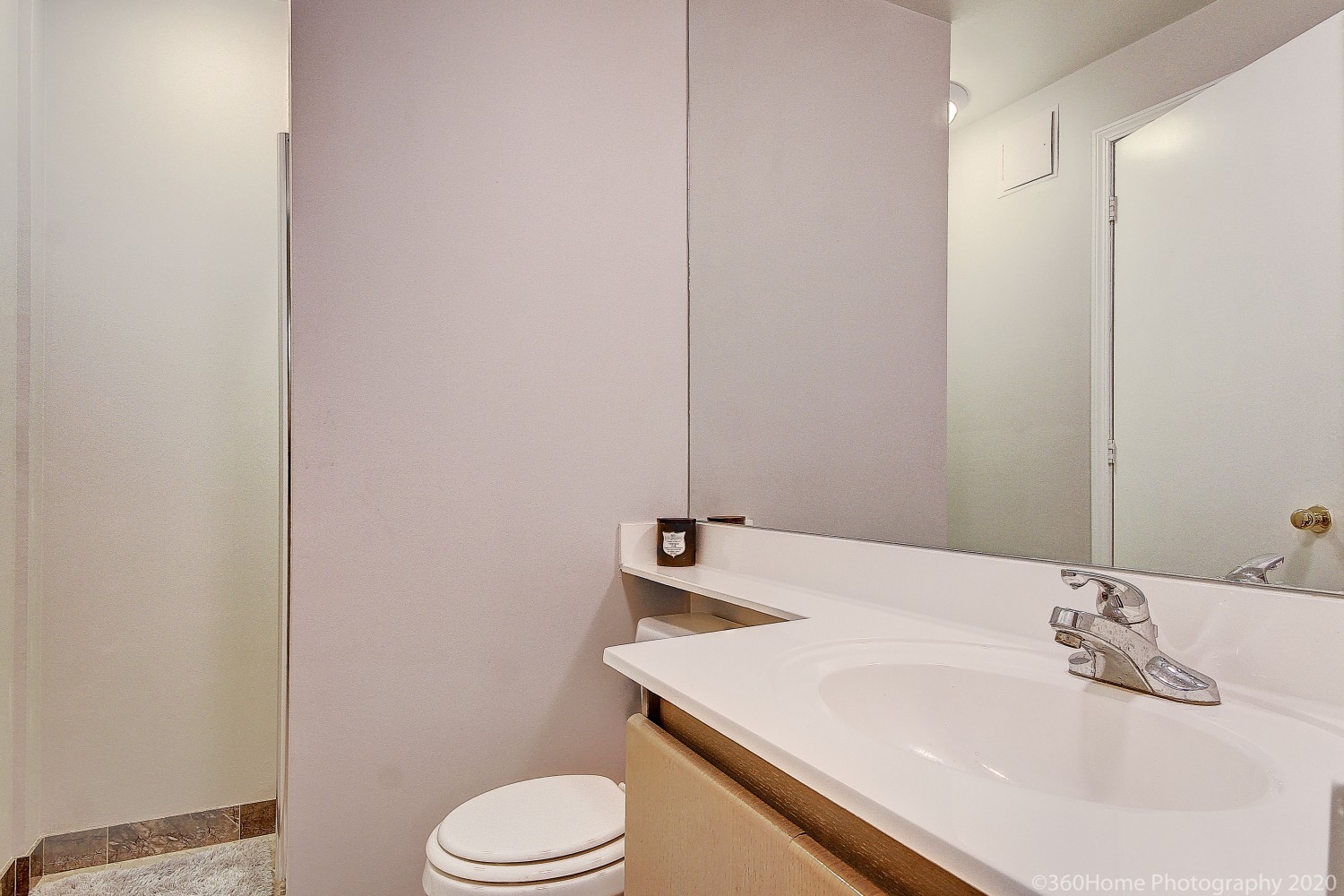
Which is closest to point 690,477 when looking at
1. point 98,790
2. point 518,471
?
point 518,471

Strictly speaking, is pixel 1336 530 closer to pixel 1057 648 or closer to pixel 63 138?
pixel 1057 648

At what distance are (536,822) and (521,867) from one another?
0.12m

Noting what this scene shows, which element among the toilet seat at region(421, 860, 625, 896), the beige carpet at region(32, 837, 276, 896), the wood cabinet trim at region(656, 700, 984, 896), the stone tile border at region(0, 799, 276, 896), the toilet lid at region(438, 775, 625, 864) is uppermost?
the wood cabinet trim at region(656, 700, 984, 896)

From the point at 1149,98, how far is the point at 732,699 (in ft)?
2.78

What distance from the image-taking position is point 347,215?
58.3 inches

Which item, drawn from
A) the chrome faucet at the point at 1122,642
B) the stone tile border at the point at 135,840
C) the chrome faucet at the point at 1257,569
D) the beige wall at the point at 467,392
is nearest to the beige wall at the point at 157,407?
the stone tile border at the point at 135,840

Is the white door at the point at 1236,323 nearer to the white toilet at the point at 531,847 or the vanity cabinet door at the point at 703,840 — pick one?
the vanity cabinet door at the point at 703,840

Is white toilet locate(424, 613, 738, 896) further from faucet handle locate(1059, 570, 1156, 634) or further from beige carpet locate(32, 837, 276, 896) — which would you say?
beige carpet locate(32, 837, 276, 896)

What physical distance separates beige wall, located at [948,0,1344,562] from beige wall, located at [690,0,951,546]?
6cm

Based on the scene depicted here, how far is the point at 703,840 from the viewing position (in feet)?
2.36

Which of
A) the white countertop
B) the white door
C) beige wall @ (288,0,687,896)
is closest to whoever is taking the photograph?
the white countertop

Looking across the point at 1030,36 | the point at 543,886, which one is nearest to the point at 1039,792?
the point at 543,886

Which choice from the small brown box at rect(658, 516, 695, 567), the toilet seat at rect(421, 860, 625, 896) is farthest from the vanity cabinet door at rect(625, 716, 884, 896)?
the small brown box at rect(658, 516, 695, 567)

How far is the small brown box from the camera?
166cm
